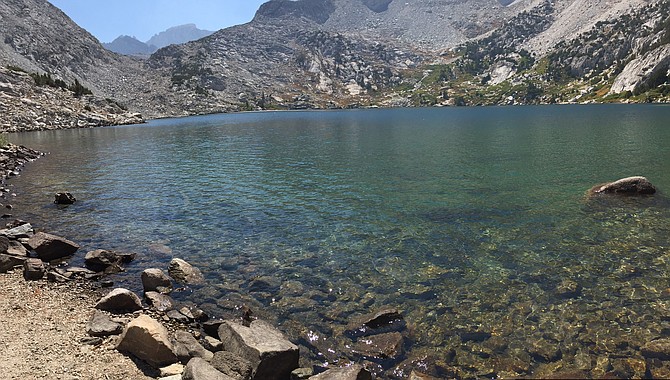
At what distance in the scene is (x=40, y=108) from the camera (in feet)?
404

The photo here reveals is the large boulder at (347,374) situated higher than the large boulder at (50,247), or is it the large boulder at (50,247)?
the large boulder at (50,247)

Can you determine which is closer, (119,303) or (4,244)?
(119,303)

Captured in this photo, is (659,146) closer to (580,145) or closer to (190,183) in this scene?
(580,145)

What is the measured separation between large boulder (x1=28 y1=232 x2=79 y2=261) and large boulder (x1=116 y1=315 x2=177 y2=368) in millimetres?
12543

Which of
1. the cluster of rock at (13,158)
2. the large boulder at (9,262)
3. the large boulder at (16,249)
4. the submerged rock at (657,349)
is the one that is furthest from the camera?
the cluster of rock at (13,158)

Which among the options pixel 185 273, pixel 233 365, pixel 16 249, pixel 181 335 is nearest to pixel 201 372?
pixel 233 365

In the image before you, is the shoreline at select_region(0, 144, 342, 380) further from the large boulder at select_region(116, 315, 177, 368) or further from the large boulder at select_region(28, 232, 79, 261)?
the large boulder at select_region(28, 232, 79, 261)

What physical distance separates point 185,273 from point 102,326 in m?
5.62

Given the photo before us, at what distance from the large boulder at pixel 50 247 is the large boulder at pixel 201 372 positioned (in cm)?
1601

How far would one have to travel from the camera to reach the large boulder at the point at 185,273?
19.1 metres

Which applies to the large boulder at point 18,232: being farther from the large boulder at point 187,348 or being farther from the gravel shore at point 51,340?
the large boulder at point 187,348

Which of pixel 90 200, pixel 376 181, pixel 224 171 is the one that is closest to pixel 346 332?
pixel 376 181

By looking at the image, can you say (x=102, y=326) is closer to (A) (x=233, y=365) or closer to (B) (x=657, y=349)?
(A) (x=233, y=365)

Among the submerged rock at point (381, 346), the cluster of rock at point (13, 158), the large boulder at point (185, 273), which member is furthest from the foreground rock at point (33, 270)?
the cluster of rock at point (13, 158)
